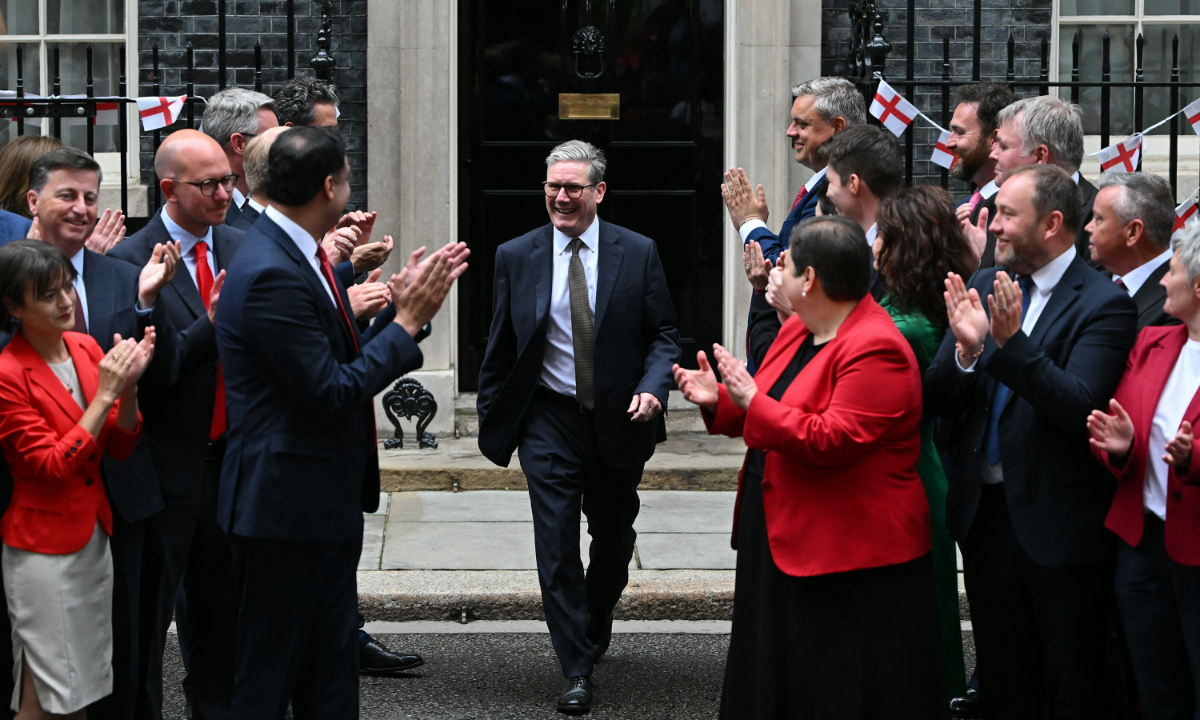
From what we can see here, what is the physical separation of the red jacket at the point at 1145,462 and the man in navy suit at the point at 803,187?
146cm

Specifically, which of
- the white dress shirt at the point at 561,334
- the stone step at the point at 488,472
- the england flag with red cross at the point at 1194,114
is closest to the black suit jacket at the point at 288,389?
the white dress shirt at the point at 561,334

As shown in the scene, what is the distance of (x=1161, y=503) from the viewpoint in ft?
13.2

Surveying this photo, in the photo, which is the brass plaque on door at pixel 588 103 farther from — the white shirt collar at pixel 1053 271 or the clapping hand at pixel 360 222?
the white shirt collar at pixel 1053 271

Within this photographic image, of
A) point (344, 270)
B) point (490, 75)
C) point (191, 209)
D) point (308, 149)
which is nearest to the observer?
point (308, 149)

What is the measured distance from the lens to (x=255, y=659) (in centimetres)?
391

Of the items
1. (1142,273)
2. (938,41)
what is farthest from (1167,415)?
(938,41)

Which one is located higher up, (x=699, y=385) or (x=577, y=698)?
(x=699, y=385)

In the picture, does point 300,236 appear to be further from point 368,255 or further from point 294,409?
point 368,255

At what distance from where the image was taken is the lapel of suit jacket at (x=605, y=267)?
552 centimetres

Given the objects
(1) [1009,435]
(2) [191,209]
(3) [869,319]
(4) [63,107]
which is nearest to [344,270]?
(2) [191,209]

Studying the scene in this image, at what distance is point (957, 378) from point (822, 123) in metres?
2.08

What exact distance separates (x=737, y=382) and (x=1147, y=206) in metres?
1.50

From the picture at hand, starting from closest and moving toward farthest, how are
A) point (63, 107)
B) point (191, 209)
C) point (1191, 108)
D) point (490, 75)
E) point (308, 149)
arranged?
point (308, 149), point (191, 209), point (1191, 108), point (63, 107), point (490, 75)

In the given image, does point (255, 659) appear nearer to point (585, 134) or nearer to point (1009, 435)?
point (1009, 435)
